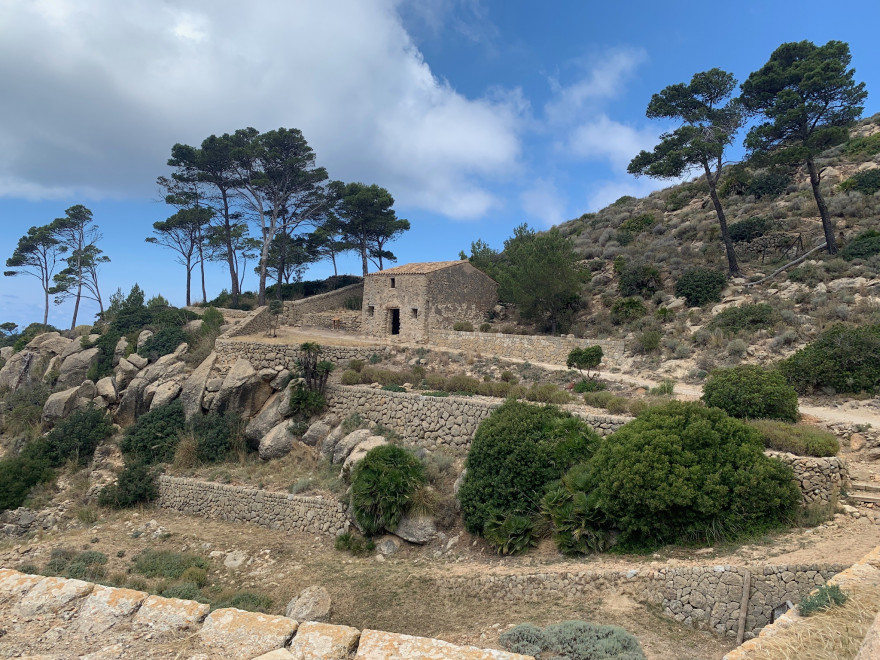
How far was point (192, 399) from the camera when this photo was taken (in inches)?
762

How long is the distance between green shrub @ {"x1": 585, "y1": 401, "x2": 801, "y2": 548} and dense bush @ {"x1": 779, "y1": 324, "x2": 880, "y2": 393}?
6.25 m

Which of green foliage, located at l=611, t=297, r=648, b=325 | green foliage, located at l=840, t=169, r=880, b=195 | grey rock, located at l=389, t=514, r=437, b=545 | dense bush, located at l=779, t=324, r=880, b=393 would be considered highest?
green foliage, located at l=840, t=169, r=880, b=195

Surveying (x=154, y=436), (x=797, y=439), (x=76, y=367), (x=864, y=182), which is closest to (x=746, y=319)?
(x=797, y=439)

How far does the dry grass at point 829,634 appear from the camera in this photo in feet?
12.2

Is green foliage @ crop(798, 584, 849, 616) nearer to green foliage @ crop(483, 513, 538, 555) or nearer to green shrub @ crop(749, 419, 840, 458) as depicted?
green shrub @ crop(749, 419, 840, 458)

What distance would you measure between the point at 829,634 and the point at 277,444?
52.1ft

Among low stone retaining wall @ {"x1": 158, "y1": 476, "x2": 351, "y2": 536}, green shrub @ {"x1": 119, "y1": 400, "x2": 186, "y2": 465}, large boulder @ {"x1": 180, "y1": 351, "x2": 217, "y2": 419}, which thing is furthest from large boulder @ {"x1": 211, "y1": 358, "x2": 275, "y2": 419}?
low stone retaining wall @ {"x1": 158, "y1": 476, "x2": 351, "y2": 536}

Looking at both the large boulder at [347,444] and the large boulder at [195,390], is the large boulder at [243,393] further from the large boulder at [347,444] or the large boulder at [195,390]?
the large boulder at [347,444]

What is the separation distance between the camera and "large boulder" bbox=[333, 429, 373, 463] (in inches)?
608

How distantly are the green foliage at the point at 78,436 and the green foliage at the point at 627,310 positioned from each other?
78.5 ft

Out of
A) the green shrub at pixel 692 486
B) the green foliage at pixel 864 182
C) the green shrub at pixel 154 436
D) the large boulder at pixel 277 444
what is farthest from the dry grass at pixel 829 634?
the green foliage at pixel 864 182

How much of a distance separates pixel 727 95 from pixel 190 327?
105 feet

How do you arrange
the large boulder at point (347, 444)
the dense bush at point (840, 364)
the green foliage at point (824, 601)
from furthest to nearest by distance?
1. the large boulder at point (347, 444)
2. the dense bush at point (840, 364)
3. the green foliage at point (824, 601)

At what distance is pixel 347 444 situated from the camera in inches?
614
